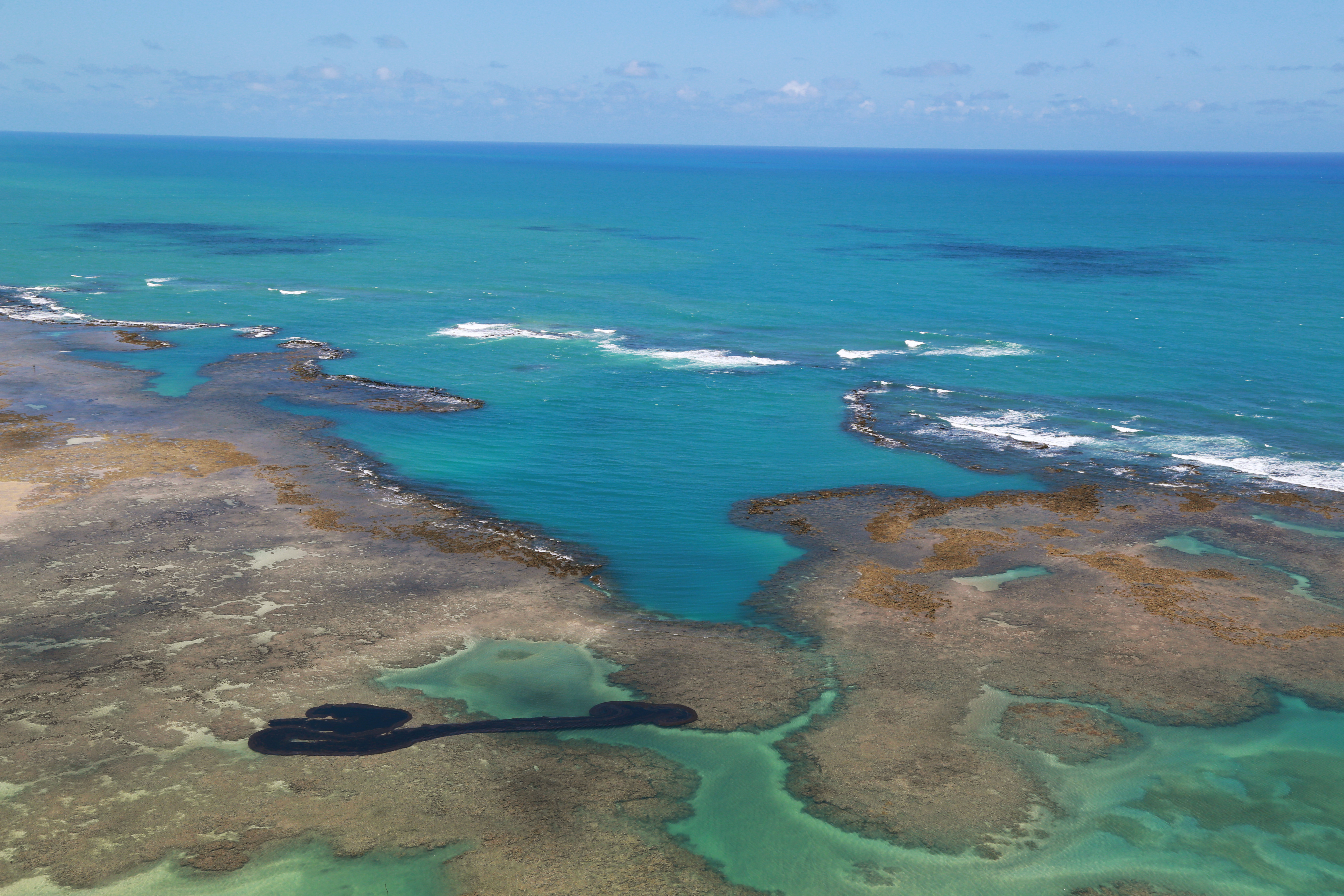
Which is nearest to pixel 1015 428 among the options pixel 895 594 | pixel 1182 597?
pixel 1182 597

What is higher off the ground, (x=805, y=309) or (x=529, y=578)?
(x=805, y=309)

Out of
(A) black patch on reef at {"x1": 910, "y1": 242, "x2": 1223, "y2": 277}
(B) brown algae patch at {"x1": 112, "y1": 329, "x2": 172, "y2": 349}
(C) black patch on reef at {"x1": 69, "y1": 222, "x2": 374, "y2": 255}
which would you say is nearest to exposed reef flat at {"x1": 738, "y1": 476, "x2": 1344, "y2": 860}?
(B) brown algae patch at {"x1": 112, "y1": 329, "x2": 172, "y2": 349}

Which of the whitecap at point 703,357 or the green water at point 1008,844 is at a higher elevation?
the whitecap at point 703,357

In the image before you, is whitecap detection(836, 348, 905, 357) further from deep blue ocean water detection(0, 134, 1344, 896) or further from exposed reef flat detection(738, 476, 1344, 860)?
exposed reef flat detection(738, 476, 1344, 860)

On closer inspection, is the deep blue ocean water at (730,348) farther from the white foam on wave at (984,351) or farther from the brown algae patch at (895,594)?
the brown algae patch at (895,594)

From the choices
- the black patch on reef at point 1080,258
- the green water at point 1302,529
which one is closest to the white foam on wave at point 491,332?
the green water at point 1302,529

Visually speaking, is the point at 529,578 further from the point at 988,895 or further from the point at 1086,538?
the point at 1086,538

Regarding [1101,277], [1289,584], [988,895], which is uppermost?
[1101,277]

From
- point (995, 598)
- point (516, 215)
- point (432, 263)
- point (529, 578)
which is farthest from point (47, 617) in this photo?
point (516, 215)
